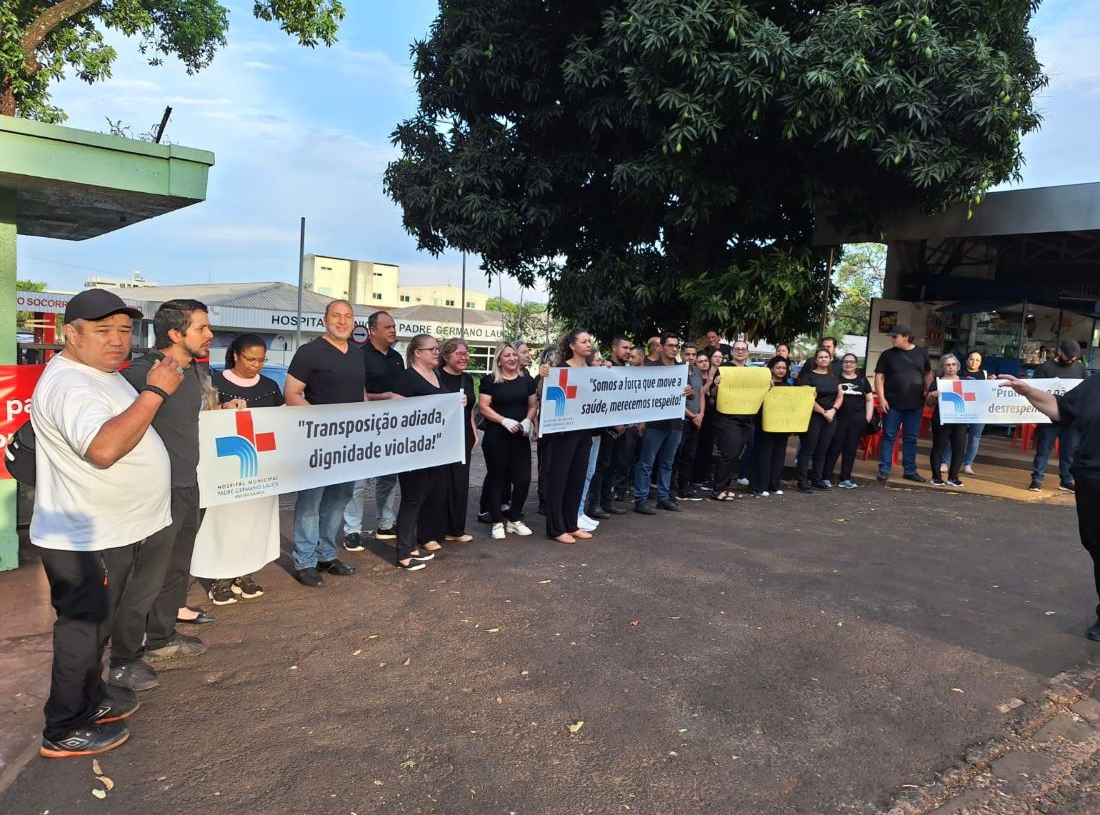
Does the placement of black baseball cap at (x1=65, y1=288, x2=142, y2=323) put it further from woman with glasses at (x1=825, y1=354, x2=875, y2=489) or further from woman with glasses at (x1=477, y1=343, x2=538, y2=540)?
woman with glasses at (x1=825, y1=354, x2=875, y2=489)

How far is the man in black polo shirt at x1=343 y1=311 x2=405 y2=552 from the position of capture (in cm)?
596

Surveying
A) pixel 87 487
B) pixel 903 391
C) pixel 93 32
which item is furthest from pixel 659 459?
pixel 93 32

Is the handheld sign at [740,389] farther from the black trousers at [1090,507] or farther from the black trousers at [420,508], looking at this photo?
the black trousers at [1090,507]

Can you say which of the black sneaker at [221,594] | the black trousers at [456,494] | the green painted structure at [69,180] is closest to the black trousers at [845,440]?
the black trousers at [456,494]

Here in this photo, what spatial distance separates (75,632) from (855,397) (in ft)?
28.0

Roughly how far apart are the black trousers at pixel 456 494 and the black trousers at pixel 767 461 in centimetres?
396

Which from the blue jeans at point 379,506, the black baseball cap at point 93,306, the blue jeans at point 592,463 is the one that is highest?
the black baseball cap at point 93,306

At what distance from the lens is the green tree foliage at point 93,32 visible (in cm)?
1255

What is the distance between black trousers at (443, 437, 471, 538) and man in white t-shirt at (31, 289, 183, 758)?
319cm

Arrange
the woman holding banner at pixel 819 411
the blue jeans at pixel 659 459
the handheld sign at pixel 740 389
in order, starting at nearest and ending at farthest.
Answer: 1. the blue jeans at pixel 659 459
2. the handheld sign at pixel 740 389
3. the woman holding banner at pixel 819 411

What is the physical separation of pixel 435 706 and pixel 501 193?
8799 mm

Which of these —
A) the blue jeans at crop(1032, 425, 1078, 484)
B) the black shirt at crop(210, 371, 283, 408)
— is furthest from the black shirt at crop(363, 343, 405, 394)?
the blue jeans at crop(1032, 425, 1078, 484)

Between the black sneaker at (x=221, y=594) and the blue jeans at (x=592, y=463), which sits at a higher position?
the blue jeans at (x=592, y=463)

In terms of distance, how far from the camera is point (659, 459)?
26.3ft
